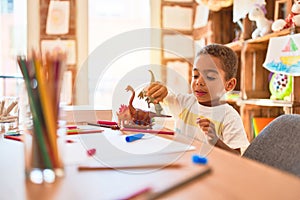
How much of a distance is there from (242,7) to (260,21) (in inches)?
8.1

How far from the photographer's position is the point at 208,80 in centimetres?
124

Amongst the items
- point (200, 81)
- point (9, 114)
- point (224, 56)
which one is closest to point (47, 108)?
point (9, 114)

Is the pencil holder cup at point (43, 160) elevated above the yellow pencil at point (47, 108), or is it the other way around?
the yellow pencil at point (47, 108)

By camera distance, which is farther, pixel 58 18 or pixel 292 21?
pixel 58 18

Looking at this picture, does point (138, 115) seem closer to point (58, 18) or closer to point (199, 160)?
point (199, 160)

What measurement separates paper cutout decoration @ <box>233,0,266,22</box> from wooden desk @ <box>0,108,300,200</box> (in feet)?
6.08

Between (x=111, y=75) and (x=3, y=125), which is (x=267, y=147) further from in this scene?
(x=3, y=125)

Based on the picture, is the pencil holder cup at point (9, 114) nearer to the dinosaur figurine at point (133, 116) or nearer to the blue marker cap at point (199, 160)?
the dinosaur figurine at point (133, 116)

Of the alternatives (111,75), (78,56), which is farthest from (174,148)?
(78,56)

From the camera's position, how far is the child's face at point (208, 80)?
1.23m

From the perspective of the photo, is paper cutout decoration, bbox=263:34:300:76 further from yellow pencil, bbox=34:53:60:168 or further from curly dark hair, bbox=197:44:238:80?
yellow pencil, bbox=34:53:60:168

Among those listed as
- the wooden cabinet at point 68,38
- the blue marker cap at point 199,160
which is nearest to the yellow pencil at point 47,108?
the blue marker cap at point 199,160

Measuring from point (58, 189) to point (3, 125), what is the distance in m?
0.65

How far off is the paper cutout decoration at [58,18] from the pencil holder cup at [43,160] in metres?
2.40
